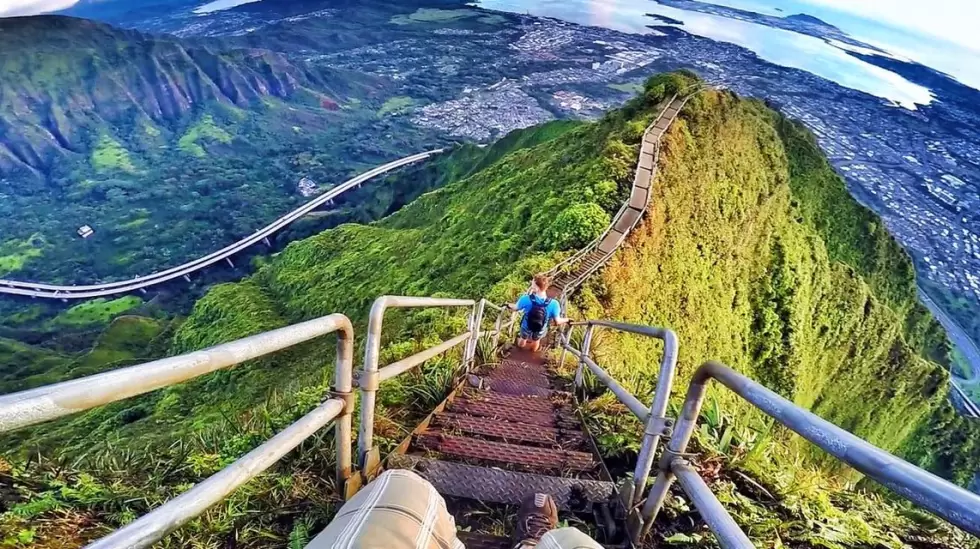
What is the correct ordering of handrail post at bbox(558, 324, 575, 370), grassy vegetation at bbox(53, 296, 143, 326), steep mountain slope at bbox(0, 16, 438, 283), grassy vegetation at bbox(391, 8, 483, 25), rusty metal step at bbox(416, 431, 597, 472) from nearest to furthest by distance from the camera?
rusty metal step at bbox(416, 431, 597, 472) < handrail post at bbox(558, 324, 575, 370) < grassy vegetation at bbox(53, 296, 143, 326) < steep mountain slope at bbox(0, 16, 438, 283) < grassy vegetation at bbox(391, 8, 483, 25)

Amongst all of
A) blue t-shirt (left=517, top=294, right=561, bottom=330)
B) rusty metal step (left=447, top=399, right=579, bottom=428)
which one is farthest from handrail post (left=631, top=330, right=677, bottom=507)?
blue t-shirt (left=517, top=294, right=561, bottom=330)

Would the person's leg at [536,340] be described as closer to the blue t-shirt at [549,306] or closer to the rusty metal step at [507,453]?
the blue t-shirt at [549,306]

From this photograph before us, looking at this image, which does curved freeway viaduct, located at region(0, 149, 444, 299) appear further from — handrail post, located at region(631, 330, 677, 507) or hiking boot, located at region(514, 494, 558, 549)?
handrail post, located at region(631, 330, 677, 507)

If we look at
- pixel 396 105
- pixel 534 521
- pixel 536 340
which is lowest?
pixel 396 105

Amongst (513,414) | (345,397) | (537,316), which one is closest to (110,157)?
(537,316)

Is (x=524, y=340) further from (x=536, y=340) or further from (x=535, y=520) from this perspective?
(x=535, y=520)

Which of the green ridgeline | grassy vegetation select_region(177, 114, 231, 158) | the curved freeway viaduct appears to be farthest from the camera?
grassy vegetation select_region(177, 114, 231, 158)
